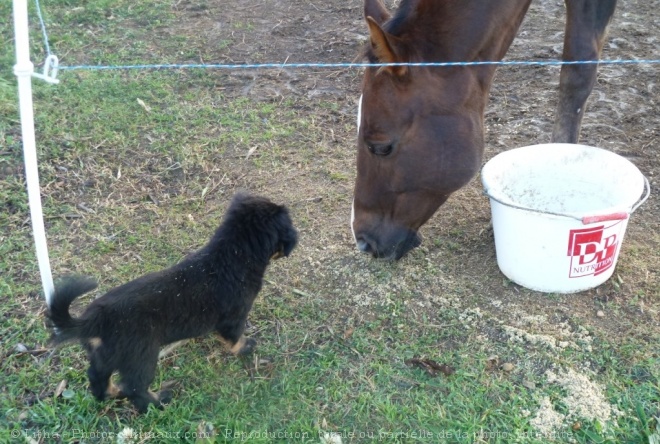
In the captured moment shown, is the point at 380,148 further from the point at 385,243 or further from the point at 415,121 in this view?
the point at 385,243

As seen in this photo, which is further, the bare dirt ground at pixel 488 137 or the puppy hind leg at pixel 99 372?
the bare dirt ground at pixel 488 137

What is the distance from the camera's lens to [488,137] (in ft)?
14.4

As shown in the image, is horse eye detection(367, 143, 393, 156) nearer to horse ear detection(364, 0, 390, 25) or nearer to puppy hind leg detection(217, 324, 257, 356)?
horse ear detection(364, 0, 390, 25)

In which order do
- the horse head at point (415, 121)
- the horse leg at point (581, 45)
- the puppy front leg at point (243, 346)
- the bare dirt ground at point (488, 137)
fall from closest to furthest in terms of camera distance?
1. the horse head at point (415, 121)
2. the puppy front leg at point (243, 346)
3. the bare dirt ground at point (488, 137)
4. the horse leg at point (581, 45)

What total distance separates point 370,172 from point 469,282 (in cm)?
85

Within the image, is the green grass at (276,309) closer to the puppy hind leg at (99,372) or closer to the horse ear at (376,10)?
the puppy hind leg at (99,372)

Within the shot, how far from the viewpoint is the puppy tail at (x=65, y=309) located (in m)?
2.14

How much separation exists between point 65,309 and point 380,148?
4.52ft

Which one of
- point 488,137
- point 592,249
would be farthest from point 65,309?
point 488,137

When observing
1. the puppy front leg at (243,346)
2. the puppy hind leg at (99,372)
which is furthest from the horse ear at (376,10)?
the puppy hind leg at (99,372)

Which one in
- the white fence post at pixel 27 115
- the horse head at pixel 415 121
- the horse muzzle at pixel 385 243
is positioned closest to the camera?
the white fence post at pixel 27 115

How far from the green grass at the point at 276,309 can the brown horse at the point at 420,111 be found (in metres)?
0.47

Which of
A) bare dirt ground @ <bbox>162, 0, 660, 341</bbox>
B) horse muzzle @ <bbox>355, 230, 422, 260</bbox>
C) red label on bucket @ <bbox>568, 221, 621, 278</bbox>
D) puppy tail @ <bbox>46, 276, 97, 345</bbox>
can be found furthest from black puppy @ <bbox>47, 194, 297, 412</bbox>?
red label on bucket @ <bbox>568, 221, 621, 278</bbox>

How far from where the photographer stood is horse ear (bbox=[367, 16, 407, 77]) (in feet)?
7.82
